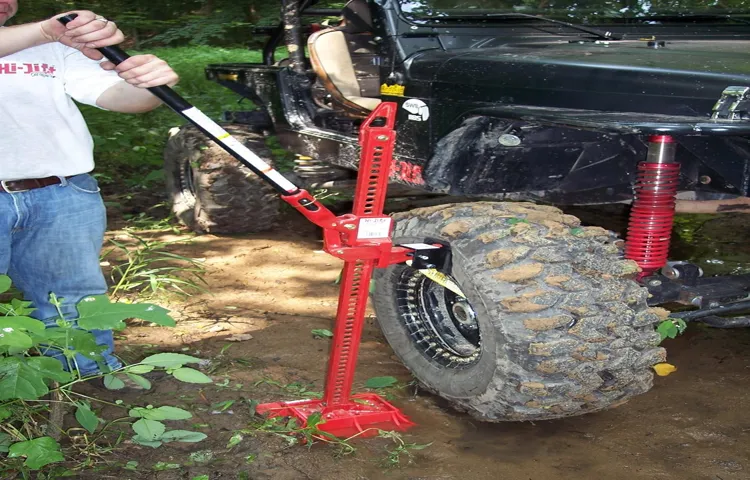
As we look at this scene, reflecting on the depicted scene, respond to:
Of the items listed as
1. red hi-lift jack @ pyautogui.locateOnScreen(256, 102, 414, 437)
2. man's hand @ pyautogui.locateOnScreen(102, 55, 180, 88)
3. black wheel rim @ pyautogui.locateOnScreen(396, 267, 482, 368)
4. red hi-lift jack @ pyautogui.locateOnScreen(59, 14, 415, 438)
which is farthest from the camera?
black wheel rim @ pyautogui.locateOnScreen(396, 267, 482, 368)

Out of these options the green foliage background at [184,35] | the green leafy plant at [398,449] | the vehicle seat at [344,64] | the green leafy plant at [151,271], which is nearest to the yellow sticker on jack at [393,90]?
the green foliage background at [184,35]

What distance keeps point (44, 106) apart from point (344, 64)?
210cm

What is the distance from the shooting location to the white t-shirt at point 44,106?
2.84 meters

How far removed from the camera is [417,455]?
296 cm

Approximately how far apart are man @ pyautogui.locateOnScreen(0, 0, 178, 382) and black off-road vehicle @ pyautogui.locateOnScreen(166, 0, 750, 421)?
1.10 meters

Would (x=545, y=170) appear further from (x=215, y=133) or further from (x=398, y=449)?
(x=215, y=133)

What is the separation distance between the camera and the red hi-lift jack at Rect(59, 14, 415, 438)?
2739 mm

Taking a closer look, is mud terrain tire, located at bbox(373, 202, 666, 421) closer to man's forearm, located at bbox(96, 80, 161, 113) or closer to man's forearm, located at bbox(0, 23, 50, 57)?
man's forearm, located at bbox(96, 80, 161, 113)

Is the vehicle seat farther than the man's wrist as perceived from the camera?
Yes

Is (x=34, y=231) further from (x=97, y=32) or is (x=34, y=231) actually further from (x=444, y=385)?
(x=444, y=385)

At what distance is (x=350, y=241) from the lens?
114 inches

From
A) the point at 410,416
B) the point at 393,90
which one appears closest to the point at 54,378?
the point at 410,416

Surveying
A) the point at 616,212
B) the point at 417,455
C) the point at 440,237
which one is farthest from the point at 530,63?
the point at 616,212

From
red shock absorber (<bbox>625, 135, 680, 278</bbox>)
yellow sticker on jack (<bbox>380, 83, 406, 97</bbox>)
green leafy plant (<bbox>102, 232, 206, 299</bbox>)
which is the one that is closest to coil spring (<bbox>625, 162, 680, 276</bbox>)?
red shock absorber (<bbox>625, 135, 680, 278</bbox>)
